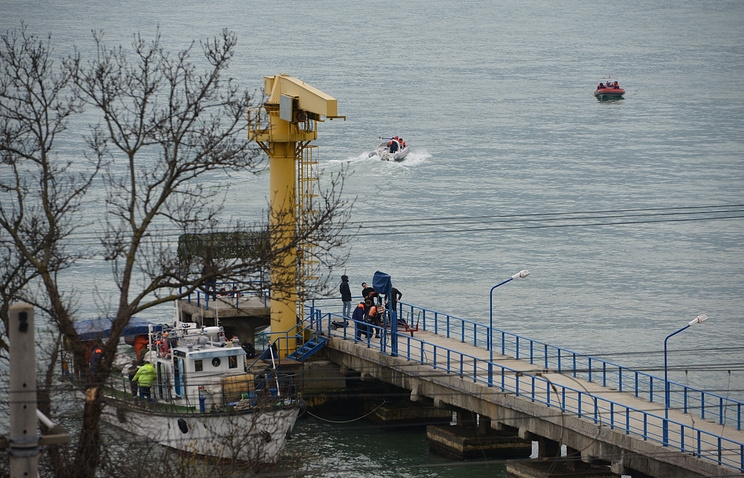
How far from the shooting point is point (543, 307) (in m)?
51.8

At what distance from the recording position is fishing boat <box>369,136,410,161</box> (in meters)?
90.3

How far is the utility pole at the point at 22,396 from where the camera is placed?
10938 millimetres

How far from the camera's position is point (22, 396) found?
10922mm

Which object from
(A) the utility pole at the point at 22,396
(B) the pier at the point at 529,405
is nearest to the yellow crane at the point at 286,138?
(B) the pier at the point at 529,405

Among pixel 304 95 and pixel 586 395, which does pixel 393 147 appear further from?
pixel 586 395

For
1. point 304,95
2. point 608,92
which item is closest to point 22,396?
point 304,95

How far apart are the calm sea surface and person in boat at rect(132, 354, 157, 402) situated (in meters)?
3.91

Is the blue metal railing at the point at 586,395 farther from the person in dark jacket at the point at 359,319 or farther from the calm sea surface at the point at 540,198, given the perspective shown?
the calm sea surface at the point at 540,198

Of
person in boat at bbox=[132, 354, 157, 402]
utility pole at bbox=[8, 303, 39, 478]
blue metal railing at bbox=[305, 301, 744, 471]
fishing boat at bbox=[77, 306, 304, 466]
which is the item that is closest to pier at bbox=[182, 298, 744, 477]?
blue metal railing at bbox=[305, 301, 744, 471]

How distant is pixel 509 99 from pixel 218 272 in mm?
114852

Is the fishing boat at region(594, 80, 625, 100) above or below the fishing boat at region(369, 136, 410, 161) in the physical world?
above

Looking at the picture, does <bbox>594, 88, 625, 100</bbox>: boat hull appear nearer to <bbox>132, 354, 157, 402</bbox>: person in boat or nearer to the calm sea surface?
the calm sea surface

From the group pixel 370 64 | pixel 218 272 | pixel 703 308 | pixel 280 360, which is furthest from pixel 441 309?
pixel 370 64

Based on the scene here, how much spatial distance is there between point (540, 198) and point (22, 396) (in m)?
65.9
